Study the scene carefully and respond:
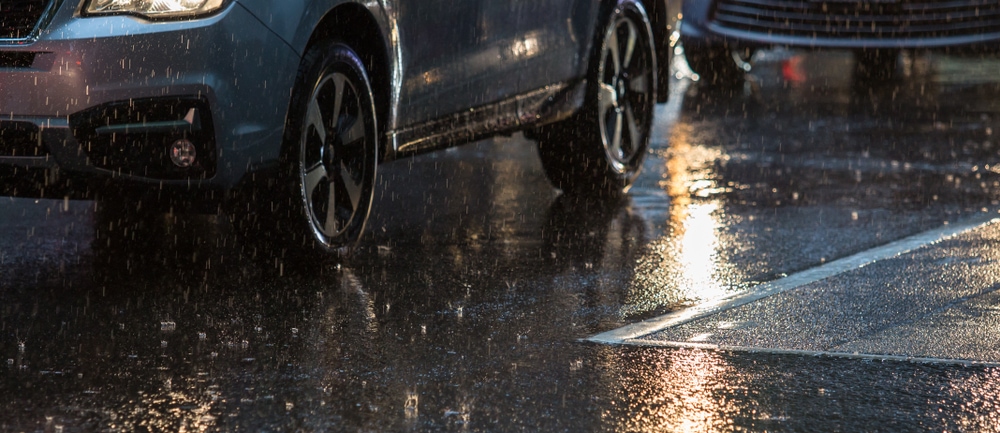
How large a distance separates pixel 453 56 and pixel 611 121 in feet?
6.07

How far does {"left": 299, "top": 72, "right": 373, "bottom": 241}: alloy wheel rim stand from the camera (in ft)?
18.9

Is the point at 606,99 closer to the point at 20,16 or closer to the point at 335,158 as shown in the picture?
the point at 335,158

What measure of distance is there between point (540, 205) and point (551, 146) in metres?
0.33

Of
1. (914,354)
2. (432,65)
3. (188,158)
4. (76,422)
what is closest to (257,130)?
(188,158)

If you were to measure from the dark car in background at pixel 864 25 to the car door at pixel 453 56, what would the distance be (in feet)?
20.0

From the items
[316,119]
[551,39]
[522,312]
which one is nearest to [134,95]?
[316,119]

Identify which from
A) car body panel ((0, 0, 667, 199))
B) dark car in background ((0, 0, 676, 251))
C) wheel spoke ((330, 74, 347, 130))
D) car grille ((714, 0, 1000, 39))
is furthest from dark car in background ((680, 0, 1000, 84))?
wheel spoke ((330, 74, 347, 130))

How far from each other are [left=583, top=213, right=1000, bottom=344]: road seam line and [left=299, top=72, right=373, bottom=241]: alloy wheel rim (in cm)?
128

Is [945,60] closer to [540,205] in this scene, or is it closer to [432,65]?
[540,205]

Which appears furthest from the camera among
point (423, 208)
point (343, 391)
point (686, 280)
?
point (423, 208)

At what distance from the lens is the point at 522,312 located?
532 centimetres

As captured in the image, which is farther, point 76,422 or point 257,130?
point 257,130

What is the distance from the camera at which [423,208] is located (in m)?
7.57

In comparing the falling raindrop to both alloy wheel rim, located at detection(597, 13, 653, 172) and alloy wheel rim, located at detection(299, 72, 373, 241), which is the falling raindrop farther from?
alloy wheel rim, located at detection(597, 13, 653, 172)
